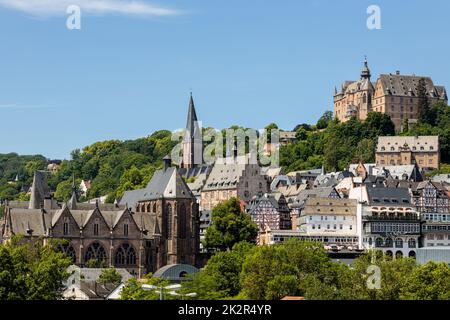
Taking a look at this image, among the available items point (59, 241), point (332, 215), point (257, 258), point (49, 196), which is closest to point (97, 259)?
point (59, 241)

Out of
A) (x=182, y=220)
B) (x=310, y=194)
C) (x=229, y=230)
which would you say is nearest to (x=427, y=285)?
(x=229, y=230)

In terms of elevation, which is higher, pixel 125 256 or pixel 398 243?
pixel 398 243

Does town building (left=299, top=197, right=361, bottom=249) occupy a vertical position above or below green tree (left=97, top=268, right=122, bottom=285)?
above

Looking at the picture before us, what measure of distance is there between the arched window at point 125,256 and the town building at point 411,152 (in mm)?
65983

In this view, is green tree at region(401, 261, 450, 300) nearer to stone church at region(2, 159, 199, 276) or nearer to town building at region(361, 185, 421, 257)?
town building at region(361, 185, 421, 257)

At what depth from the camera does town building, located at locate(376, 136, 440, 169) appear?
187 meters

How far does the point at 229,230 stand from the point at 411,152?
62.4 metres

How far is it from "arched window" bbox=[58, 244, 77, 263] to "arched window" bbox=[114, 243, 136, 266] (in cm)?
527

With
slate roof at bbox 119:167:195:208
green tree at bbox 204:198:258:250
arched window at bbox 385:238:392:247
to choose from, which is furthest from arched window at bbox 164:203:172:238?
arched window at bbox 385:238:392:247

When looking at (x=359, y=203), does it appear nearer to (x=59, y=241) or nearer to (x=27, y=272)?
(x=59, y=241)

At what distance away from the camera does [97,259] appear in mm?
127625

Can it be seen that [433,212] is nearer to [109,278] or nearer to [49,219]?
[49,219]

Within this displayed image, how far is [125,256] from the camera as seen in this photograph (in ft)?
428
